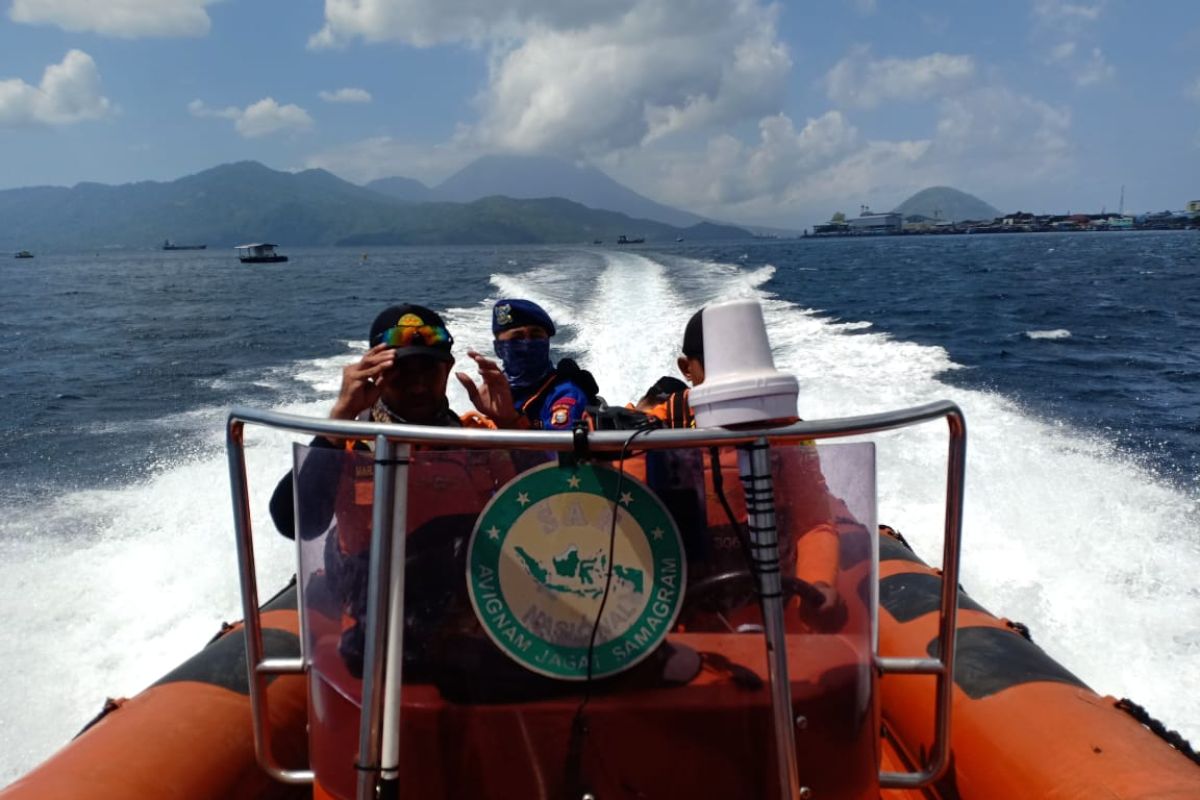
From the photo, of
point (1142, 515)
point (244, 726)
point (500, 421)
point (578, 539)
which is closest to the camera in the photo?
point (578, 539)

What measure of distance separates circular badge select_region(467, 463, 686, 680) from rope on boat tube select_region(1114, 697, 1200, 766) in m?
1.76

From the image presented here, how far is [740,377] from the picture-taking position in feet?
4.64

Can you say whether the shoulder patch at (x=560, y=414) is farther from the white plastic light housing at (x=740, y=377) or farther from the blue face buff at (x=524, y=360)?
the white plastic light housing at (x=740, y=377)

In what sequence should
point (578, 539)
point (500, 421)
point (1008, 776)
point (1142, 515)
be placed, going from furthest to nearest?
point (1142, 515), point (500, 421), point (1008, 776), point (578, 539)

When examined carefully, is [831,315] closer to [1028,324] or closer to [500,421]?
[1028,324]

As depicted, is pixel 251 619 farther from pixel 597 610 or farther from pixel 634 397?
pixel 634 397

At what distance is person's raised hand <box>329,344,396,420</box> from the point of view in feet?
7.23

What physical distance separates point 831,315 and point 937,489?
970cm

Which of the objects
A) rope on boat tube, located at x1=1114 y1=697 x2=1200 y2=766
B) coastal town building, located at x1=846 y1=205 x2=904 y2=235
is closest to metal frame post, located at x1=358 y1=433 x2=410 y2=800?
rope on boat tube, located at x1=1114 y1=697 x2=1200 y2=766

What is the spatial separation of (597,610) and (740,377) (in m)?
0.47

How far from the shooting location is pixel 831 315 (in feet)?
50.2

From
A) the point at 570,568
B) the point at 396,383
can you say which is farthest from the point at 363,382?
the point at 570,568

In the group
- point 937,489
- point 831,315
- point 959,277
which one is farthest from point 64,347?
point 959,277

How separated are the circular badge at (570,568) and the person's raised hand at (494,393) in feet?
4.01
